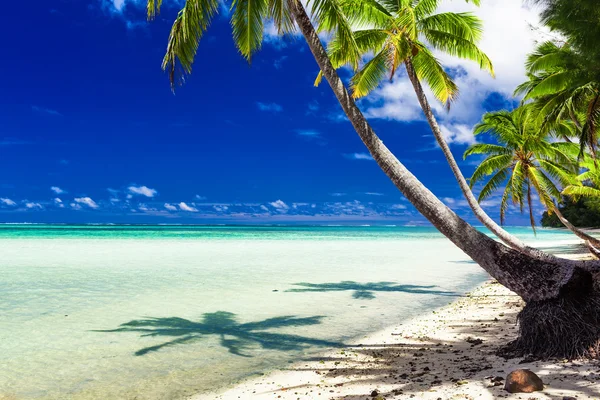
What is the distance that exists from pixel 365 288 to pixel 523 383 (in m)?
9.97

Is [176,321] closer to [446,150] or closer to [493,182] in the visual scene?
[446,150]

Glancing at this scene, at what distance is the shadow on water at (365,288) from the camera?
13.0m

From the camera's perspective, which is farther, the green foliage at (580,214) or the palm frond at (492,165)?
the green foliage at (580,214)

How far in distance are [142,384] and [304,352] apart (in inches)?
95.6

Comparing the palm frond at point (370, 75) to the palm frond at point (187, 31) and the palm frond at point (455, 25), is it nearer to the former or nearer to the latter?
the palm frond at point (455, 25)

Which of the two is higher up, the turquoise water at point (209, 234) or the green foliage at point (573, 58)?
the green foliage at point (573, 58)

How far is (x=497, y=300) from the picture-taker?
427 inches

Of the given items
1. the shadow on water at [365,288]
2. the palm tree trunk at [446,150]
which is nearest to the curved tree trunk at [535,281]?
the palm tree trunk at [446,150]

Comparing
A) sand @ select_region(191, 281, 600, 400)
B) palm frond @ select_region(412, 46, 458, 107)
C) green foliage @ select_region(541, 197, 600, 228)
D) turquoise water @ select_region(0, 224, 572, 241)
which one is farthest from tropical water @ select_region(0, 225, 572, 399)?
green foliage @ select_region(541, 197, 600, 228)

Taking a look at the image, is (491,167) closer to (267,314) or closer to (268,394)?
(267,314)

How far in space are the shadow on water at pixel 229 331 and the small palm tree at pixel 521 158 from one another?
1084cm

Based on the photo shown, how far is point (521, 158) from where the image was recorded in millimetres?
15922

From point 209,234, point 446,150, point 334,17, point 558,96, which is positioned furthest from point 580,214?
point 334,17

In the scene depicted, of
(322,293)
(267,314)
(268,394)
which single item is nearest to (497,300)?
(322,293)
